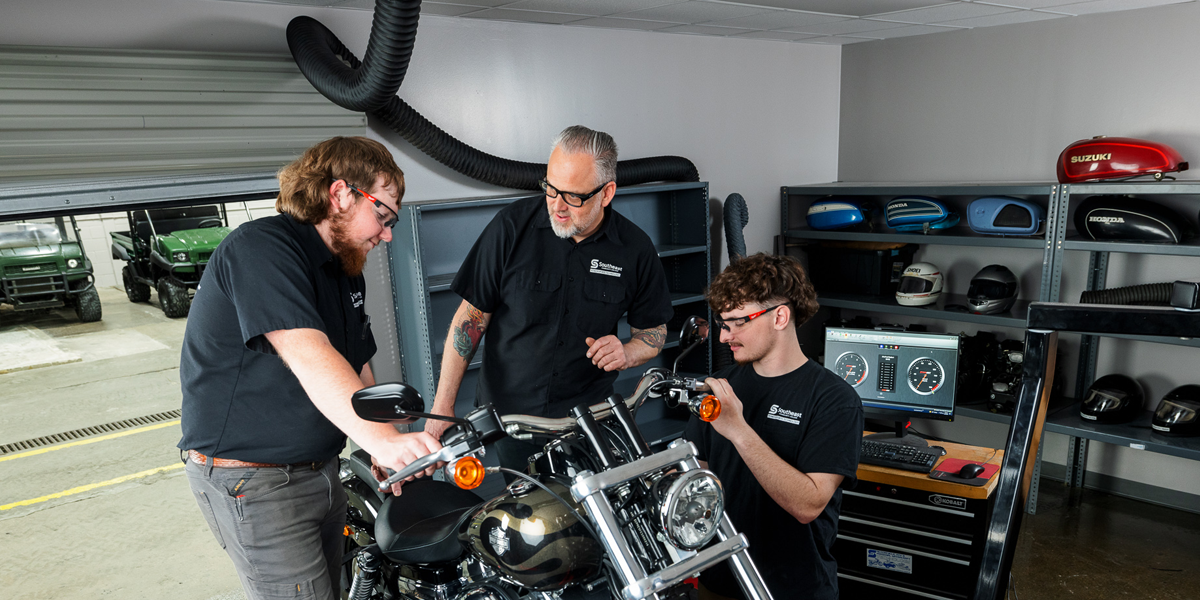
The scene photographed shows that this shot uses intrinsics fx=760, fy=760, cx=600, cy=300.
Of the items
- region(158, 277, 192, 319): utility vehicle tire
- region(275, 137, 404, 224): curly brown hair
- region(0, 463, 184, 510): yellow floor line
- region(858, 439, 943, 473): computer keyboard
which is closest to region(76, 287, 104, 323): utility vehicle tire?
region(158, 277, 192, 319): utility vehicle tire

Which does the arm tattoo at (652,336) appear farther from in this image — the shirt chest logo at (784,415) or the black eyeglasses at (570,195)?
the shirt chest logo at (784,415)

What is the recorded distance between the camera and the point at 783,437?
6.27 feet

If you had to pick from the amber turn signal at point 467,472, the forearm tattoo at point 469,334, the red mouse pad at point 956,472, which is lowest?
the red mouse pad at point 956,472

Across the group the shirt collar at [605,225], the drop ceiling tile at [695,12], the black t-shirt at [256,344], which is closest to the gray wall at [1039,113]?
Answer: the drop ceiling tile at [695,12]

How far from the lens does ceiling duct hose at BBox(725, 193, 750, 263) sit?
15.1 feet

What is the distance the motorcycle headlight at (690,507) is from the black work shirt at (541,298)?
4.26 feet

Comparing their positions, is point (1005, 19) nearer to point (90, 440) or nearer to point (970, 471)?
point (970, 471)

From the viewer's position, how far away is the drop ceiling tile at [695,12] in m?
3.60

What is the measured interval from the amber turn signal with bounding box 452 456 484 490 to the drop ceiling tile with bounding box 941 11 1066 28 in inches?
160

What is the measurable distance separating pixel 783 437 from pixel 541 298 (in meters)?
0.97

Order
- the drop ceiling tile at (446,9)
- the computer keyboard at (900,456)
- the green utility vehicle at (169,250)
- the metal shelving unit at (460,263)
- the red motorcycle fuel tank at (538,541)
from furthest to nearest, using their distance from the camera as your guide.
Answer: the green utility vehicle at (169,250), the metal shelving unit at (460,263), the drop ceiling tile at (446,9), the computer keyboard at (900,456), the red motorcycle fuel tank at (538,541)

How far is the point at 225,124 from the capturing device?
10.2 ft

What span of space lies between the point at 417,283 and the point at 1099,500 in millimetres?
3887

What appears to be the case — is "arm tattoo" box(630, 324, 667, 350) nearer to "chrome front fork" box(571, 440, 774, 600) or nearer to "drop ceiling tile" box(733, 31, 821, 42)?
"chrome front fork" box(571, 440, 774, 600)
